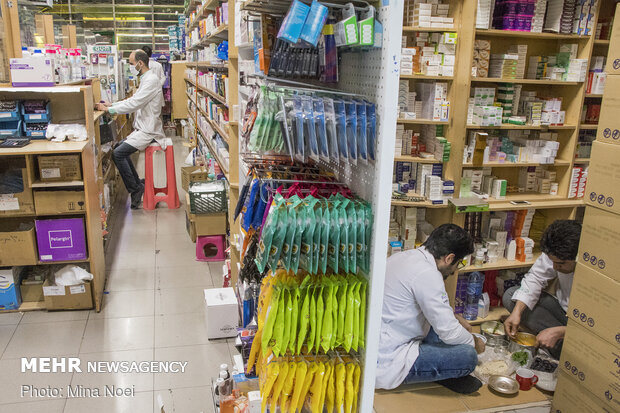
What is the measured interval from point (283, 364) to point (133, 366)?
1920 mm

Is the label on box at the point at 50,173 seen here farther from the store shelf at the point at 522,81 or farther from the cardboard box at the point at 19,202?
the store shelf at the point at 522,81

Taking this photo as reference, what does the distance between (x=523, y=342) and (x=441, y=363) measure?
1.05 m

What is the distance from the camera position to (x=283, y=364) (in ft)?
6.64

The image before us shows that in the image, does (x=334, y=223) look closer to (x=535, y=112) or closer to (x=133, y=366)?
(x=133, y=366)

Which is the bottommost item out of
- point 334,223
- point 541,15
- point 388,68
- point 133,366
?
point 133,366

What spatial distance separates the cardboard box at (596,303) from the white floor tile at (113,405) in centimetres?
245

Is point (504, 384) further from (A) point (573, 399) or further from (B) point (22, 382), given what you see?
(B) point (22, 382)

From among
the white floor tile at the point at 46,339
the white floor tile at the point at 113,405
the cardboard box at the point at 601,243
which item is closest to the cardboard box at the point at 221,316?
the white floor tile at the point at 113,405

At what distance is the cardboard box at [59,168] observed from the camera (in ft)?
13.0

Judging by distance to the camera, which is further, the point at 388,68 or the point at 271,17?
the point at 271,17

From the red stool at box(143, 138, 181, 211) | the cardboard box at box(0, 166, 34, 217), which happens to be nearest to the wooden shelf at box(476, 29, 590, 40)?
the cardboard box at box(0, 166, 34, 217)

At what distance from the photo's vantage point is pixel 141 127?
23.8 ft

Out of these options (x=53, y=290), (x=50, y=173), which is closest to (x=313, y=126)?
(x=50, y=173)

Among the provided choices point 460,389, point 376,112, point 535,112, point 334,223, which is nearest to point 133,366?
point 460,389
